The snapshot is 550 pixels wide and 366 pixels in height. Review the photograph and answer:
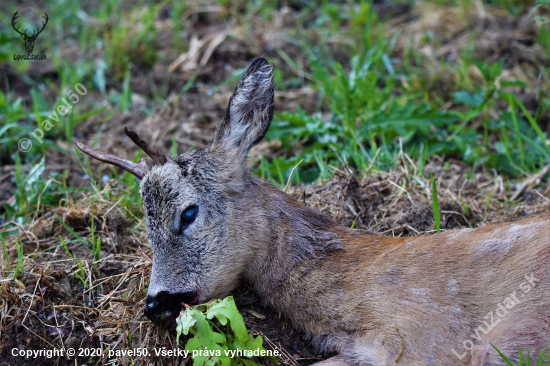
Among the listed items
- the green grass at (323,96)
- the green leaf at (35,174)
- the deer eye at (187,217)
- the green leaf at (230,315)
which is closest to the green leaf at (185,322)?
the green leaf at (230,315)

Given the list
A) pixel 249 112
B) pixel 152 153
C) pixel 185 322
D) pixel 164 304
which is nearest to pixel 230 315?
pixel 185 322

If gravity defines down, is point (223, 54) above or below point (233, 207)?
below

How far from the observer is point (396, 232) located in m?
4.03

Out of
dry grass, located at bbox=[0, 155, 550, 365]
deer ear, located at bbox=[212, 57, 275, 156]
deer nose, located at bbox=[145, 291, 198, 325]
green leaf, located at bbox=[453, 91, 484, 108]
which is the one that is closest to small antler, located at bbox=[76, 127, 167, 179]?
deer ear, located at bbox=[212, 57, 275, 156]

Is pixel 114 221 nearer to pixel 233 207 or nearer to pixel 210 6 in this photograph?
pixel 233 207

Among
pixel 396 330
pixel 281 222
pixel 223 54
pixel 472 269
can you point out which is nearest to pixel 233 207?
pixel 281 222

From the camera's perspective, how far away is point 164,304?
313 centimetres

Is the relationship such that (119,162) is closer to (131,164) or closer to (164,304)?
(131,164)

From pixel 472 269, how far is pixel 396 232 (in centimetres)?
107

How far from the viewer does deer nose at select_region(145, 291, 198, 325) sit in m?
3.09

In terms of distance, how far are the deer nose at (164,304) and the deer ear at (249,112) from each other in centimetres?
95

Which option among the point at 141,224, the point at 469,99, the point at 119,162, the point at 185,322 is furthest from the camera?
the point at 469,99

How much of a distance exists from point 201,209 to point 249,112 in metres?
0.72

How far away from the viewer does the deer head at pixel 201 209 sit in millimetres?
3209
